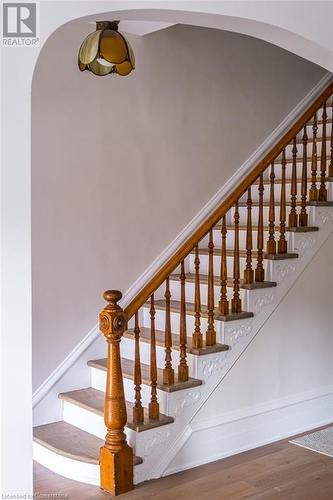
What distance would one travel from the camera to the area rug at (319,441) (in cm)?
438

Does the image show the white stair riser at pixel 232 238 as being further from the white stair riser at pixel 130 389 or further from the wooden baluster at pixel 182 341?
the white stair riser at pixel 130 389

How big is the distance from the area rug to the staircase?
2.56 feet

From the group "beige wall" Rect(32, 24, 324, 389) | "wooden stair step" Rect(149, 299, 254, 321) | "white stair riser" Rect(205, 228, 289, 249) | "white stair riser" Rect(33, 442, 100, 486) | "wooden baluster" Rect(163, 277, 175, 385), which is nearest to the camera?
"white stair riser" Rect(33, 442, 100, 486)

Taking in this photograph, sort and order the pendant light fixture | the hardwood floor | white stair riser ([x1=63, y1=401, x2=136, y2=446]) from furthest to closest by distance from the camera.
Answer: white stair riser ([x1=63, y1=401, x2=136, y2=446]) < the hardwood floor < the pendant light fixture

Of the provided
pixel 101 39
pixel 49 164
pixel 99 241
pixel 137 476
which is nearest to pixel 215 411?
pixel 137 476

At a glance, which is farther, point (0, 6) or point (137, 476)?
point (137, 476)

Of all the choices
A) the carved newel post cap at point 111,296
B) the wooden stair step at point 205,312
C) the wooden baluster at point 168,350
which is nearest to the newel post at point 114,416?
the carved newel post cap at point 111,296

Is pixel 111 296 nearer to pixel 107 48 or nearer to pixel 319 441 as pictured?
pixel 107 48

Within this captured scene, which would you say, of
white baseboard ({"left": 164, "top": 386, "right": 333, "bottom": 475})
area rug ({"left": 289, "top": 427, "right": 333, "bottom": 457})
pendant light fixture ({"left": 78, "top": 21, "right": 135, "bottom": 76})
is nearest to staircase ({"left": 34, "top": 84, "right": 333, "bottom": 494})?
white baseboard ({"left": 164, "top": 386, "right": 333, "bottom": 475})

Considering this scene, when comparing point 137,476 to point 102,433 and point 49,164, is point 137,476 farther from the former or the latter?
point 49,164

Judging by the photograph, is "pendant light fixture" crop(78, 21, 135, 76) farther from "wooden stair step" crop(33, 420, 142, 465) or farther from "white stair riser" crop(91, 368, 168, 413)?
"wooden stair step" crop(33, 420, 142, 465)

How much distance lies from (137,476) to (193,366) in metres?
0.76

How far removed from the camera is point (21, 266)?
2.19 meters

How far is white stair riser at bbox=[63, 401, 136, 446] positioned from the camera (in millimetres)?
4168
